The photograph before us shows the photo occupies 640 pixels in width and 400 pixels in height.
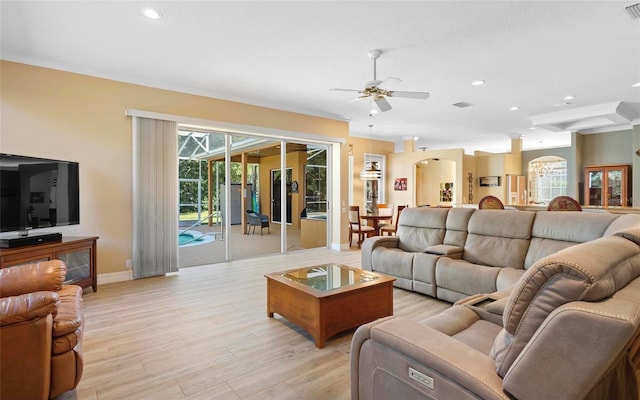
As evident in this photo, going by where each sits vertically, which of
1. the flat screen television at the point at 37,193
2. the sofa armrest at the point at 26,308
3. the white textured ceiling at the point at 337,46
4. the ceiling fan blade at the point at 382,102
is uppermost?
the white textured ceiling at the point at 337,46

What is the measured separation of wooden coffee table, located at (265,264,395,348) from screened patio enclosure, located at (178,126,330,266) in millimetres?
2972

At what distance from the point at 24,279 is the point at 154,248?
2669 mm

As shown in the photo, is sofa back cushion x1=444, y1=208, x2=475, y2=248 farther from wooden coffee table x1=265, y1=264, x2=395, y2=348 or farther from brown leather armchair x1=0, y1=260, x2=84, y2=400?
brown leather armchair x1=0, y1=260, x2=84, y2=400

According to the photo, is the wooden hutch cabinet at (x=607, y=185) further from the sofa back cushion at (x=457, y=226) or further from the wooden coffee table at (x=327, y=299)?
the wooden coffee table at (x=327, y=299)

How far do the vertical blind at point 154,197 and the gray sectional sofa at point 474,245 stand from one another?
3000mm

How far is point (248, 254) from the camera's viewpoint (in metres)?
6.36

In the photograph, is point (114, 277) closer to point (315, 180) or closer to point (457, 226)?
point (315, 180)

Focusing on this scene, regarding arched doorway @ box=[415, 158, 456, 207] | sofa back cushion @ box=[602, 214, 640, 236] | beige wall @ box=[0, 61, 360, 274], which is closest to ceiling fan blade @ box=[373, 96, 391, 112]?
sofa back cushion @ box=[602, 214, 640, 236]

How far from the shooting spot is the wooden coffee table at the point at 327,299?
8.93ft

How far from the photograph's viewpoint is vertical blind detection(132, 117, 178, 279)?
4.71 m

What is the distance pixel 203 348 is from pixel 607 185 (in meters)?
10.2

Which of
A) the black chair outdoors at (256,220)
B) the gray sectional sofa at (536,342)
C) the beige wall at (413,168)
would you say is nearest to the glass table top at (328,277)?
the gray sectional sofa at (536,342)

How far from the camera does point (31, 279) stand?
7.34ft

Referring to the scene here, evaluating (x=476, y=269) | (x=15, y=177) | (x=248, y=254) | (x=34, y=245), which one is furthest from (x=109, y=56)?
(x=476, y=269)
